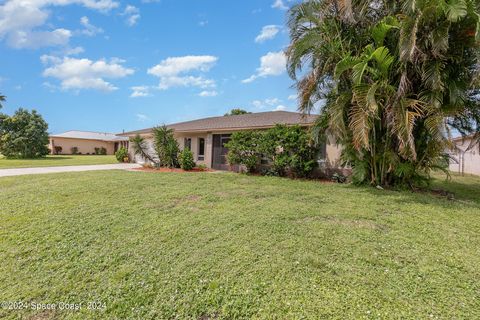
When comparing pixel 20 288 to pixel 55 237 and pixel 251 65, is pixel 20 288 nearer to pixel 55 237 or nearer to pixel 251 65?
pixel 55 237

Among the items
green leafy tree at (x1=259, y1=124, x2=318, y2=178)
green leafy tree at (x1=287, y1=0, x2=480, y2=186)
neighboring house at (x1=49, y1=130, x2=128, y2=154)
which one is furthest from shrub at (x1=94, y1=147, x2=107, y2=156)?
green leafy tree at (x1=287, y1=0, x2=480, y2=186)

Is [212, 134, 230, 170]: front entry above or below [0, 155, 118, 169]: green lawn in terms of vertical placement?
above

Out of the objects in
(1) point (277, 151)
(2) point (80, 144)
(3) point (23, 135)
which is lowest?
(1) point (277, 151)

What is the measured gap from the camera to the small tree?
52.9ft

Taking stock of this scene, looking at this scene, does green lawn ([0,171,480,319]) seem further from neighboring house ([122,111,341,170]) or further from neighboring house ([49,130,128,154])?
neighboring house ([49,130,128,154])

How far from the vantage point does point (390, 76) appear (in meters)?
7.79

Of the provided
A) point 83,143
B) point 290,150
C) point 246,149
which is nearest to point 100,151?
point 83,143

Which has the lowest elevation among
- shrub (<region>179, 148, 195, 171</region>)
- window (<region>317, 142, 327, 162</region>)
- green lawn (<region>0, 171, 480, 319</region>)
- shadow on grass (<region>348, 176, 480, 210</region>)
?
green lawn (<region>0, 171, 480, 319</region>)

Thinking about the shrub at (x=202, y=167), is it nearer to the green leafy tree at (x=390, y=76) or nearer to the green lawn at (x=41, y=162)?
the green leafy tree at (x=390, y=76)

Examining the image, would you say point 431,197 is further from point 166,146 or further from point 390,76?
point 166,146

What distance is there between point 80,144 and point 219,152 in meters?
32.9

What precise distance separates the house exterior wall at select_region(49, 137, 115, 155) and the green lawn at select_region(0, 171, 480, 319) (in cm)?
3731

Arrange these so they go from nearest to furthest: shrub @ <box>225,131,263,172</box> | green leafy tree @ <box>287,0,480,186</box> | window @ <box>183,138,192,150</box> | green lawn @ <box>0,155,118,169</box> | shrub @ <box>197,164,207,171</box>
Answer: green leafy tree @ <box>287,0,480,186</box>
shrub @ <box>225,131,263,172</box>
shrub @ <box>197,164,207,171</box>
green lawn @ <box>0,155,118,169</box>
window @ <box>183,138,192,150</box>

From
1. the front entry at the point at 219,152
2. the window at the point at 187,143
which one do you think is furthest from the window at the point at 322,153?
the window at the point at 187,143
